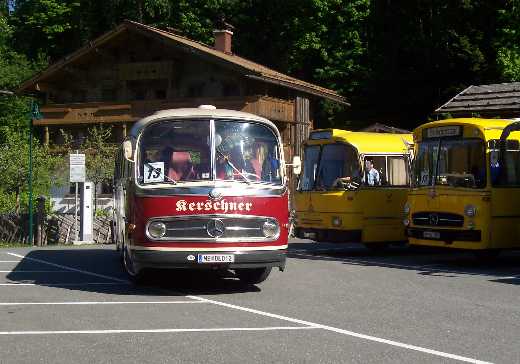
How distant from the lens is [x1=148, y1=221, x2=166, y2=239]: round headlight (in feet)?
42.1

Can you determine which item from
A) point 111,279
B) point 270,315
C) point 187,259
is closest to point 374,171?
point 111,279

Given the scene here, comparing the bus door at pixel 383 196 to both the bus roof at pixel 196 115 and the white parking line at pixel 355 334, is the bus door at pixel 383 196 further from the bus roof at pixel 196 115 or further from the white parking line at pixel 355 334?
the white parking line at pixel 355 334

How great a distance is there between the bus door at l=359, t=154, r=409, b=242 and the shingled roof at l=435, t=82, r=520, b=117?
9370 mm

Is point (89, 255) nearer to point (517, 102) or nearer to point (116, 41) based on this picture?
point (517, 102)

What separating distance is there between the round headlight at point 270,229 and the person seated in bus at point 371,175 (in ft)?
24.1

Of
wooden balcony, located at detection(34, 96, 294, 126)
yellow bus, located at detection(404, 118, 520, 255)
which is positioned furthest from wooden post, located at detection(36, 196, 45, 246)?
wooden balcony, located at detection(34, 96, 294, 126)

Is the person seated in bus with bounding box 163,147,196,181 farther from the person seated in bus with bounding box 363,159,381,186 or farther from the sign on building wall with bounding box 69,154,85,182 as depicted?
the sign on building wall with bounding box 69,154,85,182

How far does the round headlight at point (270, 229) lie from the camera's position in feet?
43.1

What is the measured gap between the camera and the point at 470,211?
1736 cm

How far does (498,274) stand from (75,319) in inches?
339

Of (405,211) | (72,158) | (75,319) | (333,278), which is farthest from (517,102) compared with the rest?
(75,319)

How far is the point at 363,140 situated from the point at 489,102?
1096cm

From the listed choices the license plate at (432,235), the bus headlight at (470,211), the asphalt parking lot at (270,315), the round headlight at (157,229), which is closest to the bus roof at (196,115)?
the round headlight at (157,229)

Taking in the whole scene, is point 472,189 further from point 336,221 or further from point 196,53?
point 196,53
